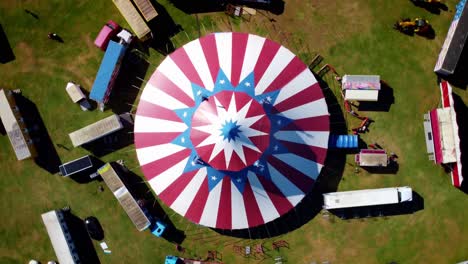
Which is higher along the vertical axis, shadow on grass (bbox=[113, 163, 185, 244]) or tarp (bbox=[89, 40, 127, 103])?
tarp (bbox=[89, 40, 127, 103])

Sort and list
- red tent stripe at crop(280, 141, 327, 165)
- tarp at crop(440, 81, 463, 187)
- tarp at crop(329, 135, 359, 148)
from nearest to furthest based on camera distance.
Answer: red tent stripe at crop(280, 141, 327, 165)
tarp at crop(440, 81, 463, 187)
tarp at crop(329, 135, 359, 148)

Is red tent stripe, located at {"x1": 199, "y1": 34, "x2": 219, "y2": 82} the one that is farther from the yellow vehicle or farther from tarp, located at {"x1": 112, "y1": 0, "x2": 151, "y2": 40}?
the yellow vehicle

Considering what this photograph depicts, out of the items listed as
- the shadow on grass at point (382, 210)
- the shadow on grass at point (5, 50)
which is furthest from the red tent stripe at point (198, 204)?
the shadow on grass at point (5, 50)

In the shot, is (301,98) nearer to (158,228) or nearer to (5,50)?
(158,228)

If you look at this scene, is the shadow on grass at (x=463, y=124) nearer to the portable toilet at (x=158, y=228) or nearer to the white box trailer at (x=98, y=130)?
the portable toilet at (x=158, y=228)

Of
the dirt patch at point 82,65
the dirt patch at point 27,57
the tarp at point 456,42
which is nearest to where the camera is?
the tarp at point 456,42

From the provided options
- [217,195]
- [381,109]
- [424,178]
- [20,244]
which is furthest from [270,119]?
[20,244]

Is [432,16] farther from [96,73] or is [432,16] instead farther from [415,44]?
[96,73]

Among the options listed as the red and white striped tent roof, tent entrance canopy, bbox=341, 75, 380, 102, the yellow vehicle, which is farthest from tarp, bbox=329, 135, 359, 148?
the yellow vehicle
